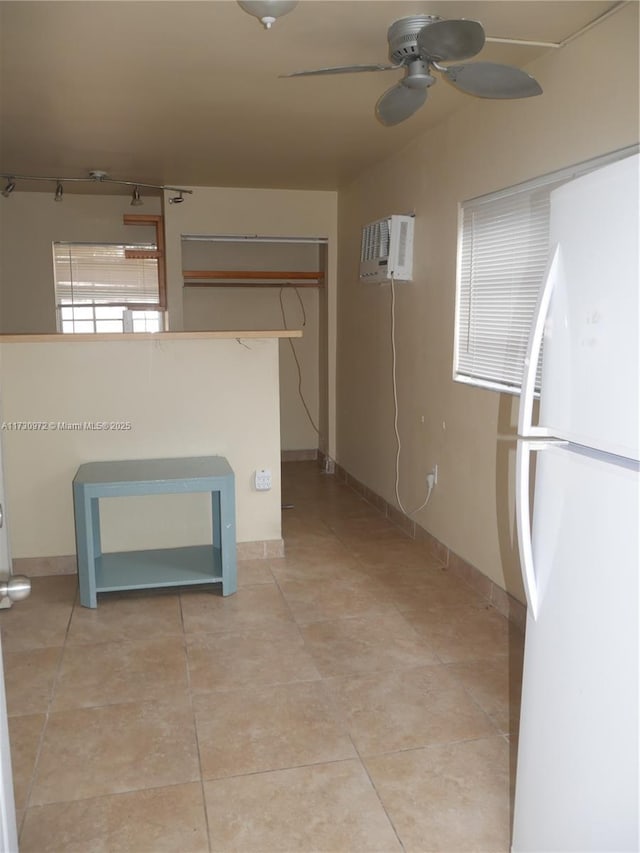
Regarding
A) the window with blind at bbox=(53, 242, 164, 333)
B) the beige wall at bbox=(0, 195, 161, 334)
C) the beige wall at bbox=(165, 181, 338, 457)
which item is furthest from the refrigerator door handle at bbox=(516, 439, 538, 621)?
the beige wall at bbox=(0, 195, 161, 334)

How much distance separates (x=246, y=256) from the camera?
5949mm

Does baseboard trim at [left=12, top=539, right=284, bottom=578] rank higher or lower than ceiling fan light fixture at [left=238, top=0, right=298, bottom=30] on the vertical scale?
lower

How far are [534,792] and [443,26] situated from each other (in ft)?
6.70

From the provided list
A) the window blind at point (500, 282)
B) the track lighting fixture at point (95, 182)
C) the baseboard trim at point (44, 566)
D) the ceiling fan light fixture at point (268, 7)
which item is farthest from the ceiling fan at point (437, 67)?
the track lighting fixture at point (95, 182)

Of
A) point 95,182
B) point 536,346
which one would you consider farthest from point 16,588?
point 95,182

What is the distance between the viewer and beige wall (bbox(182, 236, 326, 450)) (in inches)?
232

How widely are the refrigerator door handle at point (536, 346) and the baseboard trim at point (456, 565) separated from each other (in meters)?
1.73

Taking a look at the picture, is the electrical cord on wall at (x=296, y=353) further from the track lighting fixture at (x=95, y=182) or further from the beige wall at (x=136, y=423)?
the beige wall at (x=136, y=423)

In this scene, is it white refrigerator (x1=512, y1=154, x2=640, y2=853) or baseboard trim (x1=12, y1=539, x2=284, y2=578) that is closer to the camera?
white refrigerator (x1=512, y1=154, x2=640, y2=853)

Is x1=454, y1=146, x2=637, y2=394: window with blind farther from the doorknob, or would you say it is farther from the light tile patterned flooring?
the doorknob

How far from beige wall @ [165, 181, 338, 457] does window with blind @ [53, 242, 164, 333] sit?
38 centimetres

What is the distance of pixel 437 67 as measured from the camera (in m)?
A: 2.28

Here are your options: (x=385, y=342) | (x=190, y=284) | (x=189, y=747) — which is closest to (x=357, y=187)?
(x=385, y=342)

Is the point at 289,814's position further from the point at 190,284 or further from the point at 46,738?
the point at 190,284
